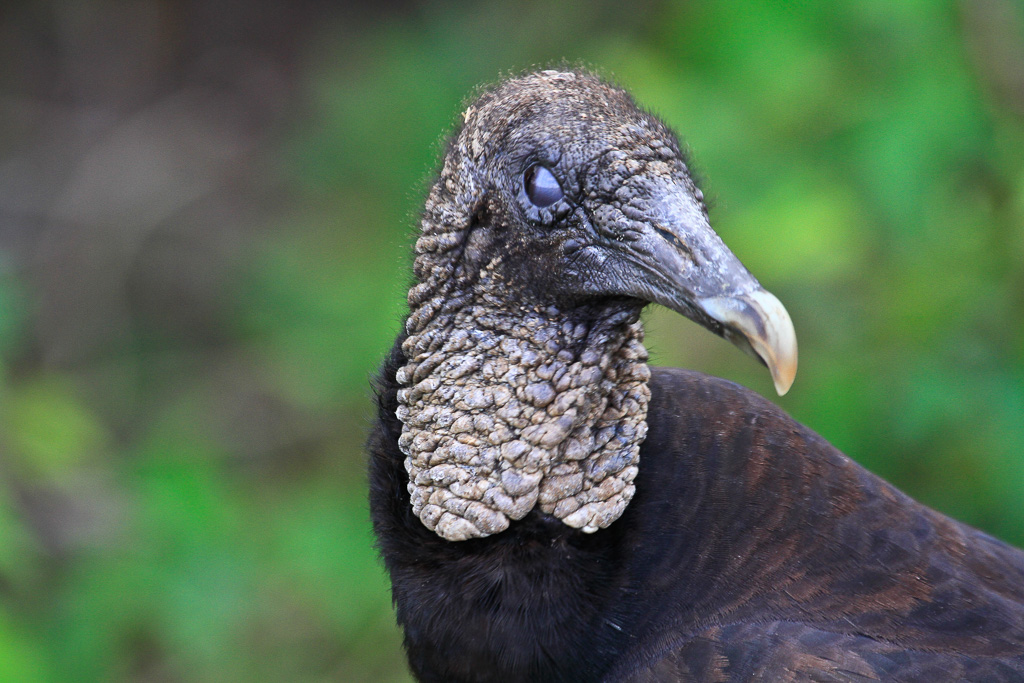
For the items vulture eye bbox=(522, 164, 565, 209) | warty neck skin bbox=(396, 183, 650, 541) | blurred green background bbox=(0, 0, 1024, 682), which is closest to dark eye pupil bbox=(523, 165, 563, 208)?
vulture eye bbox=(522, 164, 565, 209)

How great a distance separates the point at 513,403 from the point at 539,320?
0.17 meters

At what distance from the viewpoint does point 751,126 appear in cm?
362

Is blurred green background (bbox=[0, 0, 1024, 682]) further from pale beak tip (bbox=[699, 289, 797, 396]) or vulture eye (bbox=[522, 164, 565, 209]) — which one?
pale beak tip (bbox=[699, 289, 797, 396])

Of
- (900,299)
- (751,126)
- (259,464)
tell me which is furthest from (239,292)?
(900,299)

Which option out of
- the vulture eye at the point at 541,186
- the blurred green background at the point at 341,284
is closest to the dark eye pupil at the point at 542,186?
the vulture eye at the point at 541,186

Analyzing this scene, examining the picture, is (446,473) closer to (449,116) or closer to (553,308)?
(553,308)

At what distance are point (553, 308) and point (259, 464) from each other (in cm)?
322

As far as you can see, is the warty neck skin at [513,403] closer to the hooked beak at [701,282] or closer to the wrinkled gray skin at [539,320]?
the wrinkled gray skin at [539,320]

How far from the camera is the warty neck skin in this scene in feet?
6.75

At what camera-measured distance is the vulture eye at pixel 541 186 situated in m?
2.02

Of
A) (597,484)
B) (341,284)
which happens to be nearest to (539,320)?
(597,484)

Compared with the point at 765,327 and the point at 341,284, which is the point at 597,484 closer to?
the point at 765,327

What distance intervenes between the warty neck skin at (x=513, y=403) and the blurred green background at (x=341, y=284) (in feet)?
1.10

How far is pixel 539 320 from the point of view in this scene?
2088mm
